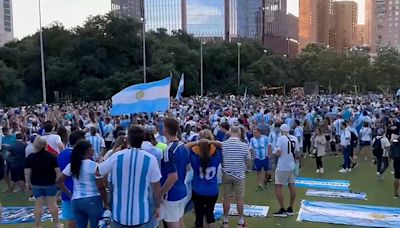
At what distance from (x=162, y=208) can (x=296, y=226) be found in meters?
3.40

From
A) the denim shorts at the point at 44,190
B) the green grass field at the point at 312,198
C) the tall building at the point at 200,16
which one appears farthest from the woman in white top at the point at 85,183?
the tall building at the point at 200,16

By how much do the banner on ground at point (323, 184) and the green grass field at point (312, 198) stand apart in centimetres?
23

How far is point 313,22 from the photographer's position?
17600 centimetres

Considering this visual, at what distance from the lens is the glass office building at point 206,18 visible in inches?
4503

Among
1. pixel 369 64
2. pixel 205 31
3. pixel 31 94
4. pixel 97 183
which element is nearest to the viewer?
pixel 97 183

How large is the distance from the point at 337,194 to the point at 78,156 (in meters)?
6.86

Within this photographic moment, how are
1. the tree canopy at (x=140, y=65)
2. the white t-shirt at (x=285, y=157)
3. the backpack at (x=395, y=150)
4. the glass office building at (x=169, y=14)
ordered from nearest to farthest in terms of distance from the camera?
the white t-shirt at (x=285, y=157) < the backpack at (x=395, y=150) < the tree canopy at (x=140, y=65) < the glass office building at (x=169, y=14)

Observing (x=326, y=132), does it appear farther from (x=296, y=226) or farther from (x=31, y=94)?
(x=31, y=94)

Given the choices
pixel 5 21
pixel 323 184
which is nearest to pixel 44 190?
pixel 323 184

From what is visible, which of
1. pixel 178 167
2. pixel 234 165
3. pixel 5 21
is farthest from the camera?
pixel 5 21

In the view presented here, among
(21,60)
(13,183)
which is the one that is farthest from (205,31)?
(13,183)

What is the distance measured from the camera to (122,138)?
21.4 feet

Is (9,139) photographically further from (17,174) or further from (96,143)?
(96,143)

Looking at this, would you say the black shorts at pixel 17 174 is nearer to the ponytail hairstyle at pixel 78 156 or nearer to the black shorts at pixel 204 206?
the black shorts at pixel 204 206
